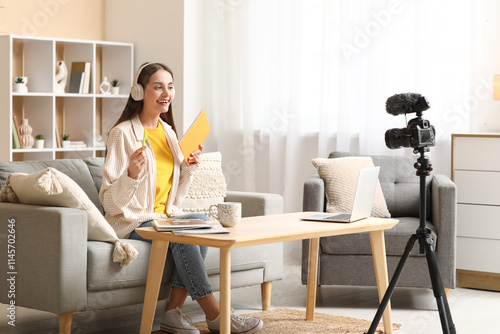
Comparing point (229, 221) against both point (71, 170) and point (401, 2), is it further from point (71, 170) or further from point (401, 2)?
point (401, 2)

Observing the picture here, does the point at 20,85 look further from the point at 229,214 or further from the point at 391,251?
the point at 229,214

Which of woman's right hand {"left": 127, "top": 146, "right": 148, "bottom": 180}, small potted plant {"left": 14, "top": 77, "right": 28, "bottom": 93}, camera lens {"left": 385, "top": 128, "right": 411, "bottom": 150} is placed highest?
small potted plant {"left": 14, "top": 77, "right": 28, "bottom": 93}

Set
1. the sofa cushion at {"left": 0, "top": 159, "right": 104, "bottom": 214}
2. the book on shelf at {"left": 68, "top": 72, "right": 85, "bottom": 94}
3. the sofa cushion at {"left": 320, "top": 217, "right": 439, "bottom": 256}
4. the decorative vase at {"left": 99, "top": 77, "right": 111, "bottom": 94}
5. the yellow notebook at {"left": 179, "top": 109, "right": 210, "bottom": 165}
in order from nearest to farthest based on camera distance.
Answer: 1. the yellow notebook at {"left": 179, "top": 109, "right": 210, "bottom": 165}
2. the sofa cushion at {"left": 0, "top": 159, "right": 104, "bottom": 214}
3. the sofa cushion at {"left": 320, "top": 217, "right": 439, "bottom": 256}
4. the book on shelf at {"left": 68, "top": 72, "right": 85, "bottom": 94}
5. the decorative vase at {"left": 99, "top": 77, "right": 111, "bottom": 94}

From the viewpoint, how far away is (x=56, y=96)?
560cm

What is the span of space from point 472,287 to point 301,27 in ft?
6.76

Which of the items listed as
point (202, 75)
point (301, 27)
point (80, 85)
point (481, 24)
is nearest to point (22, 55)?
point (80, 85)

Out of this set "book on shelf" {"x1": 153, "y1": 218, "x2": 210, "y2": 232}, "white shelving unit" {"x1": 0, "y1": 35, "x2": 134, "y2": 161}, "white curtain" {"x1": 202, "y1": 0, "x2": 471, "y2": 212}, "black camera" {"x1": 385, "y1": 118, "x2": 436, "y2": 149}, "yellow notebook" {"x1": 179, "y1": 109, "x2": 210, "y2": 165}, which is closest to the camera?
"book on shelf" {"x1": 153, "y1": 218, "x2": 210, "y2": 232}

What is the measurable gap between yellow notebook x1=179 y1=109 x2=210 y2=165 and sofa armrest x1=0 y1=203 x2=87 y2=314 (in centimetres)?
52

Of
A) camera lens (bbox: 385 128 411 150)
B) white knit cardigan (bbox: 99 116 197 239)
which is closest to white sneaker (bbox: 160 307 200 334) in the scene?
white knit cardigan (bbox: 99 116 197 239)

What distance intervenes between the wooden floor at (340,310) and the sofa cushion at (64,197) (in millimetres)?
500

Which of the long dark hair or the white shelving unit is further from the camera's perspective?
the white shelving unit

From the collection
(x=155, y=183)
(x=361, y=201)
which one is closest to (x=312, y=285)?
(x=361, y=201)

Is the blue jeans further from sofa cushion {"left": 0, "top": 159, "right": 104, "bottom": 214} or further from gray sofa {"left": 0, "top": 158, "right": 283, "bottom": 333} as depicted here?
sofa cushion {"left": 0, "top": 159, "right": 104, "bottom": 214}

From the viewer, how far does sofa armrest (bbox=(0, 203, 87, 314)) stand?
2.88 meters
